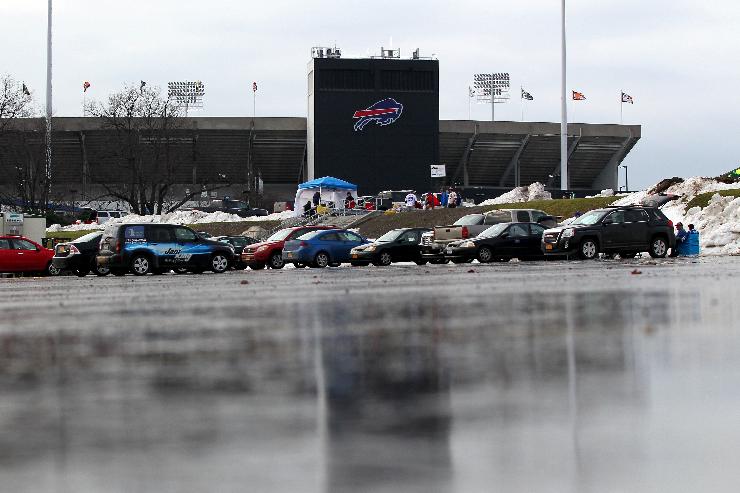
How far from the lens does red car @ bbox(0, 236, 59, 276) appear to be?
35531 mm

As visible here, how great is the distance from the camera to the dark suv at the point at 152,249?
32562 millimetres

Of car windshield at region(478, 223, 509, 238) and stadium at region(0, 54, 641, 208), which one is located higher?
stadium at region(0, 54, 641, 208)

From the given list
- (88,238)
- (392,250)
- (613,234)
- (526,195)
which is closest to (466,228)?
(392,250)

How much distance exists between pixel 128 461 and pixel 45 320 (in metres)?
9.45

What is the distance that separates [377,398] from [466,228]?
31.4 metres

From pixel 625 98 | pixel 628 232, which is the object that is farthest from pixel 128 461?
pixel 625 98

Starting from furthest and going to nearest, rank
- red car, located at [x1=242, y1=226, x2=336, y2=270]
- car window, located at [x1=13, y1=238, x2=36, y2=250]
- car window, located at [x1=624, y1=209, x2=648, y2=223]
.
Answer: red car, located at [x1=242, y1=226, x2=336, y2=270]
car window, located at [x1=13, y1=238, x2=36, y2=250]
car window, located at [x1=624, y1=209, x2=648, y2=223]

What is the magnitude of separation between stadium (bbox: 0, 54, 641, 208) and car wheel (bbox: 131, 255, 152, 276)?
180ft

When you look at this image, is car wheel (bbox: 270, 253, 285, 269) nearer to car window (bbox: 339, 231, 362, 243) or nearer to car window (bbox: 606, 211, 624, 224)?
car window (bbox: 339, 231, 362, 243)

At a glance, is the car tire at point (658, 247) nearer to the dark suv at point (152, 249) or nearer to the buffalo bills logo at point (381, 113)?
the dark suv at point (152, 249)

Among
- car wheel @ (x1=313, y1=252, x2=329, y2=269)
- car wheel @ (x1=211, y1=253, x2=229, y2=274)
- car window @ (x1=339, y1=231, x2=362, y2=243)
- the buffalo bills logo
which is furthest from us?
the buffalo bills logo

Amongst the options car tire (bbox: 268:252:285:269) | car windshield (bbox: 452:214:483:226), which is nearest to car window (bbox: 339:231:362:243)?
car tire (bbox: 268:252:285:269)

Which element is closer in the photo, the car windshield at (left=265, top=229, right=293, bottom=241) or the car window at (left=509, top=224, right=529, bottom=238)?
the car window at (left=509, top=224, right=529, bottom=238)

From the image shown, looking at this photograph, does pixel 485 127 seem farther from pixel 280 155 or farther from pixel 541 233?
pixel 541 233
